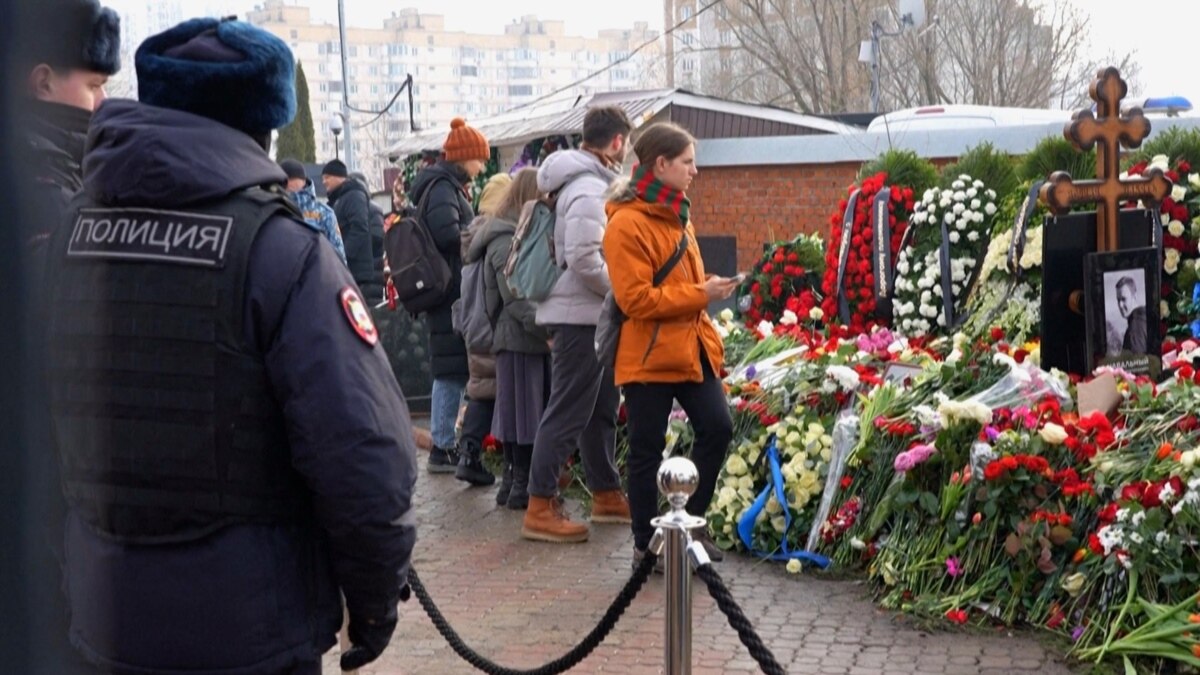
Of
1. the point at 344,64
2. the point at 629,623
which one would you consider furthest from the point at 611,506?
the point at 344,64

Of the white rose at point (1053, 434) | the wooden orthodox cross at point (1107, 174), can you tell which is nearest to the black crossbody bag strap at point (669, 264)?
the white rose at point (1053, 434)

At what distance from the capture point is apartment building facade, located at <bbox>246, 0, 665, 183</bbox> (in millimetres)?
79812

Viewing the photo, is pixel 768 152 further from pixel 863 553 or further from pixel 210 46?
pixel 210 46

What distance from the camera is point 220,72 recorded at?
2811 mm

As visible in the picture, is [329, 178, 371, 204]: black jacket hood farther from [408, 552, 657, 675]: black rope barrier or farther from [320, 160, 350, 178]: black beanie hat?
[408, 552, 657, 675]: black rope barrier

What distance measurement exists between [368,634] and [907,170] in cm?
702

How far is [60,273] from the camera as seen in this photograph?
288 cm

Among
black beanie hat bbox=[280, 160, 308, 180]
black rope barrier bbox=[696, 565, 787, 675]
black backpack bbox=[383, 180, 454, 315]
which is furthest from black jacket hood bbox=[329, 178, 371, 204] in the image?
black rope barrier bbox=[696, 565, 787, 675]

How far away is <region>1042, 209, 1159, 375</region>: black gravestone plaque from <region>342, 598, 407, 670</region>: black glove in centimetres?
437

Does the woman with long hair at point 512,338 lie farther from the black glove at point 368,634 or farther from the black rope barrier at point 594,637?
the black glove at point 368,634

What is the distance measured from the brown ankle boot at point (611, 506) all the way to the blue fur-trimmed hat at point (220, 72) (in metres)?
4.61

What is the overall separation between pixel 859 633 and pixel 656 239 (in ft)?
5.53

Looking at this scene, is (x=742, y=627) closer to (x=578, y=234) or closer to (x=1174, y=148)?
(x=578, y=234)

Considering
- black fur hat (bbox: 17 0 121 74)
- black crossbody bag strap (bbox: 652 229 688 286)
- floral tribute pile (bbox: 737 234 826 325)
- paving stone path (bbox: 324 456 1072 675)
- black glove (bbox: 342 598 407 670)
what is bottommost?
paving stone path (bbox: 324 456 1072 675)
